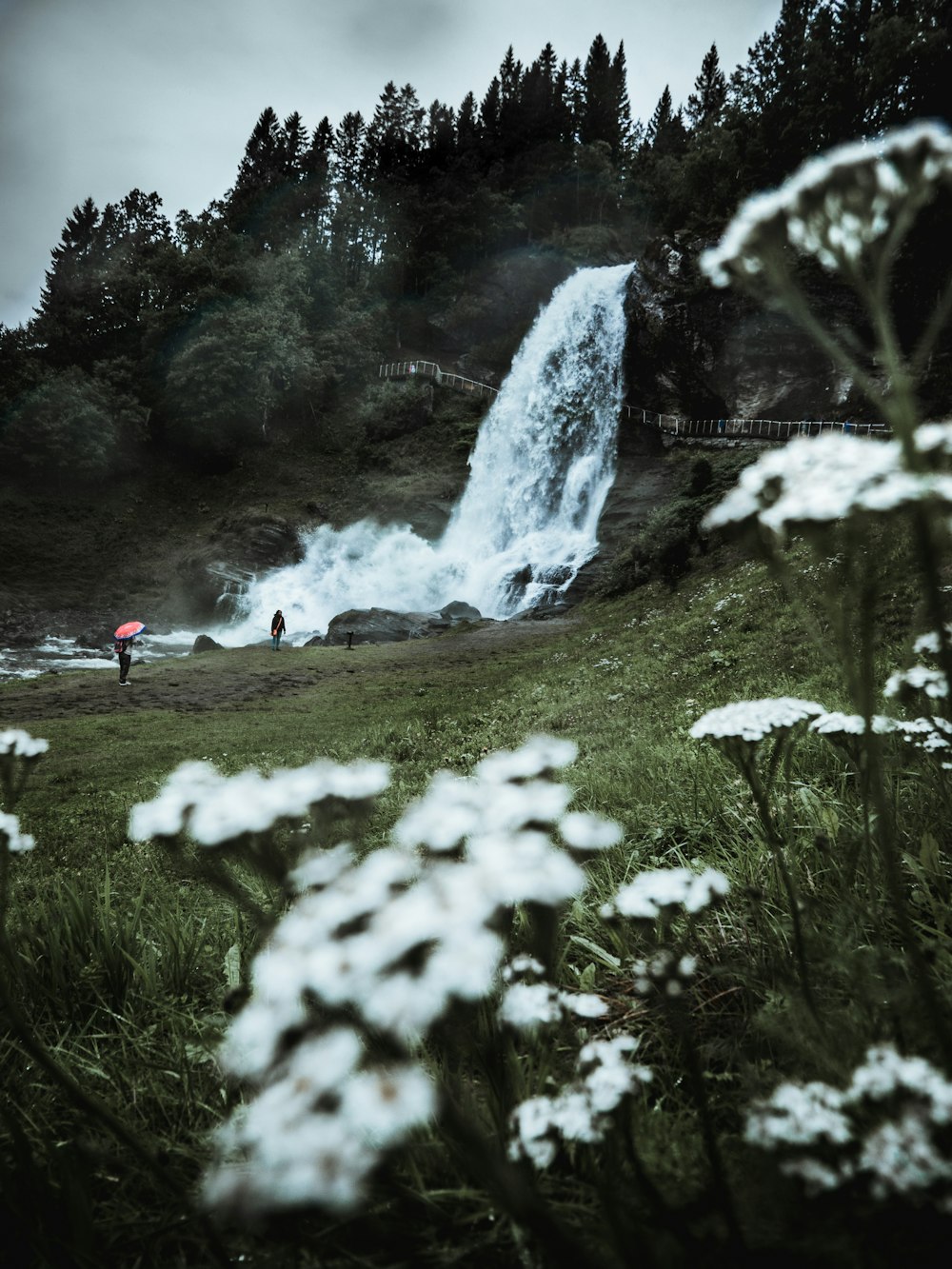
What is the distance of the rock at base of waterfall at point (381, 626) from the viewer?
69.6ft

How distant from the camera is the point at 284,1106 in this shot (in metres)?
0.68

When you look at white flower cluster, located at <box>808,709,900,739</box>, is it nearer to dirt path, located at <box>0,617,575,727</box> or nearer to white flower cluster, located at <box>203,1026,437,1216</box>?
white flower cluster, located at <box>203,1026,437,1216</box>

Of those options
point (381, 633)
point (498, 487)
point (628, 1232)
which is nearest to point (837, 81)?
point (498, 487)

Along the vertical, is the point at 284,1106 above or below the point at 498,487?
below

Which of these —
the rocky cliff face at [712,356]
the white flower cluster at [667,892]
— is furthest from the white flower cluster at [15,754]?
the rocky cliff face at [712,356]

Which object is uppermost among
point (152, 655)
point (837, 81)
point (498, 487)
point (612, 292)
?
point (837, 81)

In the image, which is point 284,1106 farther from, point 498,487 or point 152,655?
point 498,487

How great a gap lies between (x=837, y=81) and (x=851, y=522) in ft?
135

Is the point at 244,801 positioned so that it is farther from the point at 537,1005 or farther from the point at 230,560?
the point at 230,560

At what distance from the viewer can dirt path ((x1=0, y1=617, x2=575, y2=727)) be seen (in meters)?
12.5

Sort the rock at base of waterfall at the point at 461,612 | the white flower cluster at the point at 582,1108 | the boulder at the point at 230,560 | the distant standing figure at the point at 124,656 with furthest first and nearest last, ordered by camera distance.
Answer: the boulder at the point at 230,560 → the rock at base of waterfall at the point at 461,612 → the distant standing figure at the point at 124,656 → the white flower cluster at the point at 582,1108

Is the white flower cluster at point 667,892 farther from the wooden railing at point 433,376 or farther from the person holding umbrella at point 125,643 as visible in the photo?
the wooden railing at point 433,376

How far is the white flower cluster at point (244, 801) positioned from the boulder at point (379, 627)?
19.5 metres

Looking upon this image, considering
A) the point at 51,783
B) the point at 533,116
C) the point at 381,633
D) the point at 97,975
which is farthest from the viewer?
the point at 533,116
